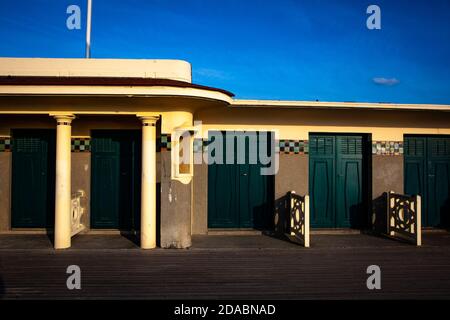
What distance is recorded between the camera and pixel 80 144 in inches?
325

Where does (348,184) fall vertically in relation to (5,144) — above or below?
below

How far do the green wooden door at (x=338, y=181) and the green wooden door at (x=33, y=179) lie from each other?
628 cm

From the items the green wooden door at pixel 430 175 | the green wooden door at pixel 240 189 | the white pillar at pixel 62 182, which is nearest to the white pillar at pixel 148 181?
the white pillar at pixel 62 182

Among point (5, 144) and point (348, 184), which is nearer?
A: point (5, 144)

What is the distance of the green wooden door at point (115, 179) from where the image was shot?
8.35 meters

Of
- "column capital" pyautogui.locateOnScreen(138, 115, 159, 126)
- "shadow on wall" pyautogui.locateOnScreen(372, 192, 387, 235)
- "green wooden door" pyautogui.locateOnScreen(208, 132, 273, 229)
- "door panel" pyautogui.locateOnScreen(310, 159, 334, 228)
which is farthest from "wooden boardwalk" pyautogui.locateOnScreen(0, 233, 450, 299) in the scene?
"column capital" pyautogui.locateOnScreen(138, 115, 159, 126)

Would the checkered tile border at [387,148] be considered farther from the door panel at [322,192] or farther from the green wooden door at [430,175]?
the door panel at [322,192]

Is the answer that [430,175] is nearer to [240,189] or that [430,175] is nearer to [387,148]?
[387,148]

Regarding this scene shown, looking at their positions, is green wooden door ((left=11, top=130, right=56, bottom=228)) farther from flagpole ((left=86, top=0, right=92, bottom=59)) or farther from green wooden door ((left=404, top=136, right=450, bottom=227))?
green wooden door ((left=404, top=136, right=450, bottom=227))

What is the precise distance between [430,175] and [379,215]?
1.88 metres

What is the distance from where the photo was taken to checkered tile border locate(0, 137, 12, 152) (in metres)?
8.29

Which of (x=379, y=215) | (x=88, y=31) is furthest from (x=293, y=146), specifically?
(x=88, y=31)

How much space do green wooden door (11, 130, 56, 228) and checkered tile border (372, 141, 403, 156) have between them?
→ 7782 mm
